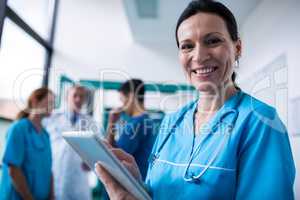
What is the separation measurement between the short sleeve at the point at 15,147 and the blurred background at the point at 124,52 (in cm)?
10

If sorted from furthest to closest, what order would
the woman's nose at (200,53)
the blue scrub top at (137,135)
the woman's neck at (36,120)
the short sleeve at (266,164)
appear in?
the woman's neck at (36,120), the blue scrub top at (137,135), the woman's nose at (200,53), the short sleeve at (266,164)

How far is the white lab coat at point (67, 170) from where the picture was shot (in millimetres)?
1400

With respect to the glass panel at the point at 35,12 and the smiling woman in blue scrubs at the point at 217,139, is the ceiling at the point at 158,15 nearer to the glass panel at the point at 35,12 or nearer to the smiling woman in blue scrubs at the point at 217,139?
the smiling woman in blue scrubs at the point at 217,139

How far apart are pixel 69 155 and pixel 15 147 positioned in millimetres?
410

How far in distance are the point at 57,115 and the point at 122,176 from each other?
4.01ft

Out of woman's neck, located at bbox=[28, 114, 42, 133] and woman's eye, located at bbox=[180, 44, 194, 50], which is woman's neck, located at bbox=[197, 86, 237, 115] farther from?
woman's neck, located at bbox=[28, 114, 42, 133]

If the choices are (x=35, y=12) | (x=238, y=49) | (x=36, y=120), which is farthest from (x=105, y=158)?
(x=35, y=12)

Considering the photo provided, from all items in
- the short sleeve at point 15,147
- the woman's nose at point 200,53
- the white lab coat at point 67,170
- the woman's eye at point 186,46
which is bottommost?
the white lab coat at point 67,170

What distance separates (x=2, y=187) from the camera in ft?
3.43

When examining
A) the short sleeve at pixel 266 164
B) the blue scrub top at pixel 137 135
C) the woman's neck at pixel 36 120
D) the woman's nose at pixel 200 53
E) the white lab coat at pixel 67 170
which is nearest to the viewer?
the short sleeve at pixel 266 164

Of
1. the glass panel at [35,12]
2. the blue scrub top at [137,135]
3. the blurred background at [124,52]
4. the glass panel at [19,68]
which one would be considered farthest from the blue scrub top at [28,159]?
the glass panel at [35,12]

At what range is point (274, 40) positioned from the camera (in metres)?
0.52

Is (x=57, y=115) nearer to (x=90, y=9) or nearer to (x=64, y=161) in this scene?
(x=64, y=161)

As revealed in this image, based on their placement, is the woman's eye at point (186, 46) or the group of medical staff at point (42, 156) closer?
the woman's eye at point (186, 46)
